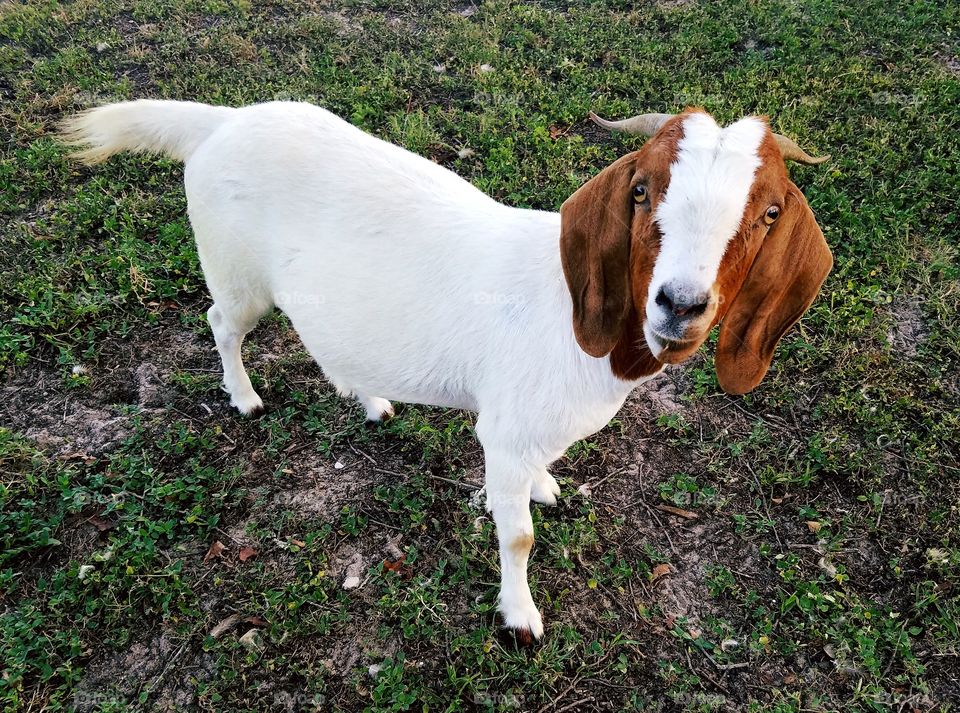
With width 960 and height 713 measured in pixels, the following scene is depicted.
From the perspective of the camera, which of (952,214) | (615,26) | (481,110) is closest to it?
(952,214)

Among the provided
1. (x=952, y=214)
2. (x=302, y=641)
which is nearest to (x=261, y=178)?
(x=302, y=641)

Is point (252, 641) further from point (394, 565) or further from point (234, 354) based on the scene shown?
point (234, 354)

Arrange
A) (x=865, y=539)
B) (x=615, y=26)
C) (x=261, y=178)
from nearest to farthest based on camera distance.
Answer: (x=261, y=178) < (x=865, y=539) < (x=615, y=26)

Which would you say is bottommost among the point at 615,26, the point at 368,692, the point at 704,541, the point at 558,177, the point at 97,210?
the point at 368,692

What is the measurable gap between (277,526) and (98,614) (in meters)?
0.86

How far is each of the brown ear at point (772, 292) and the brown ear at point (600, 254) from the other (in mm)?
380

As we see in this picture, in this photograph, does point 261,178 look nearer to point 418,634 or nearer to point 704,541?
point 418,634

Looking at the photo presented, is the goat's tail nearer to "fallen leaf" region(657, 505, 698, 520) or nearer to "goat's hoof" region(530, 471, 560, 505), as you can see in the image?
"goat's hoof" region(530, 471, 560, 505)

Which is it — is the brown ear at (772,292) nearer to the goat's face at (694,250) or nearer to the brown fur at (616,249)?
the goat's face at (694,250)

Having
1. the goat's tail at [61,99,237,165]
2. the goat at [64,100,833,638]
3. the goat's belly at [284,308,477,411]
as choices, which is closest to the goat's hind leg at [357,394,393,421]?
the goat at [64,100,833,638]

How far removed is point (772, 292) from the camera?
83.3 inches

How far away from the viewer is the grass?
115 inches

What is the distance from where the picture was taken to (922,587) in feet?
10.3

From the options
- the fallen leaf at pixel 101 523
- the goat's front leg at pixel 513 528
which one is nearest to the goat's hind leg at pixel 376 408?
the goat's front leg at pixel 513 528
